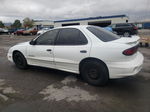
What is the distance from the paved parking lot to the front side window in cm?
112

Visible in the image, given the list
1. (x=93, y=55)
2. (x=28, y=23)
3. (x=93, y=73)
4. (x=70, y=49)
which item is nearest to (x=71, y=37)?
(x=70, y=49)

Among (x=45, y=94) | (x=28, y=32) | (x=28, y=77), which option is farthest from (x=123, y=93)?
(x=28, y=32)

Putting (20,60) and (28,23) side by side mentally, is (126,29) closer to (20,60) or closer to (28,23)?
(20,60)

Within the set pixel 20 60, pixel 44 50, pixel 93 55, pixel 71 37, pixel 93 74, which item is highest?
pixel 71 37

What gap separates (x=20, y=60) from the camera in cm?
516

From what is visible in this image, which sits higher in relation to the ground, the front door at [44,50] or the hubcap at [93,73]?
the front door at [44,50]

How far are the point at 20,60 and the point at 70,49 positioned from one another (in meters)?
2.41

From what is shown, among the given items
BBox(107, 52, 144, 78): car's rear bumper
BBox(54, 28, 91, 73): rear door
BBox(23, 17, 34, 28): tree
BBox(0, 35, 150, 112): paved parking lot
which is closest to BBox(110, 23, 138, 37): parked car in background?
BBox(0, 35, 150, 112): paved parking lot

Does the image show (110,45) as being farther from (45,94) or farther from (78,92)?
(45,94)

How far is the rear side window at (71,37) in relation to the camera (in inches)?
146

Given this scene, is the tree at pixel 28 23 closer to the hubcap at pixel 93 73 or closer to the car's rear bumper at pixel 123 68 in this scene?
the hubcap at pixel 93 73

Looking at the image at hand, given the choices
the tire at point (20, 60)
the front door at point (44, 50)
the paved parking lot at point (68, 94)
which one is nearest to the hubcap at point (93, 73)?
the paved parking lot at point (68, 94)

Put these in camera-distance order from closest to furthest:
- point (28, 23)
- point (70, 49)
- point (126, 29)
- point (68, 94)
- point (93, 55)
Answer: point (68, 94) → point (93, 55) → point (70, 49) → point (126, 29) → point (28, 23)

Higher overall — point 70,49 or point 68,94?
point 70,49
